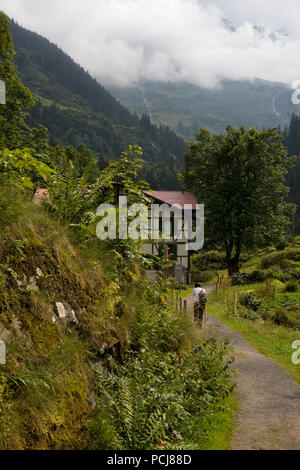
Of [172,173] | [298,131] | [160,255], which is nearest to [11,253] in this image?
[160,255]

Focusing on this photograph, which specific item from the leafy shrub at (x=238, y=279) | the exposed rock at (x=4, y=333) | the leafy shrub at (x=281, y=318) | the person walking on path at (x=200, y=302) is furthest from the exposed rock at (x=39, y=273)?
the leafy shrub at (x=238, y=279)

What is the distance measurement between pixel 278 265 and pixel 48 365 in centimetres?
3833

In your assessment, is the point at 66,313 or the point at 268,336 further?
the point at 268,336

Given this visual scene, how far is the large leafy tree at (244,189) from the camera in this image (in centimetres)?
3628

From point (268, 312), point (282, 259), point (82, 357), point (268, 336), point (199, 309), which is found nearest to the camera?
point (82, 357)

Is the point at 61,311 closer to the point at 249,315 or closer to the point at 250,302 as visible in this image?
the point at 249,315

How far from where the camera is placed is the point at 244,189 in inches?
1471

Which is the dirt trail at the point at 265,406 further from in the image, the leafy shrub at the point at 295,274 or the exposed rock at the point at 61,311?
the leafy shrub at the point at 295,274

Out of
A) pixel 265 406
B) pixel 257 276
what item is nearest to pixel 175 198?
pixel 257 276

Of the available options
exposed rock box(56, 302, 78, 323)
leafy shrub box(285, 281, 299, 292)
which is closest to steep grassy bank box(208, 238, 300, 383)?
leafy shrub box(285, 281, 299, 292)

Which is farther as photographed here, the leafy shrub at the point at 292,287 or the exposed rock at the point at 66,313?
the leafy shrub at the point at 292,287

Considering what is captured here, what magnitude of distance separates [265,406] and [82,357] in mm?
4885

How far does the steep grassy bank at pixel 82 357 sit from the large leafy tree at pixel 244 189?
29.5 metres

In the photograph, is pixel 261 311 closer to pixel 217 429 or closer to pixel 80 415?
pixel 217 429
